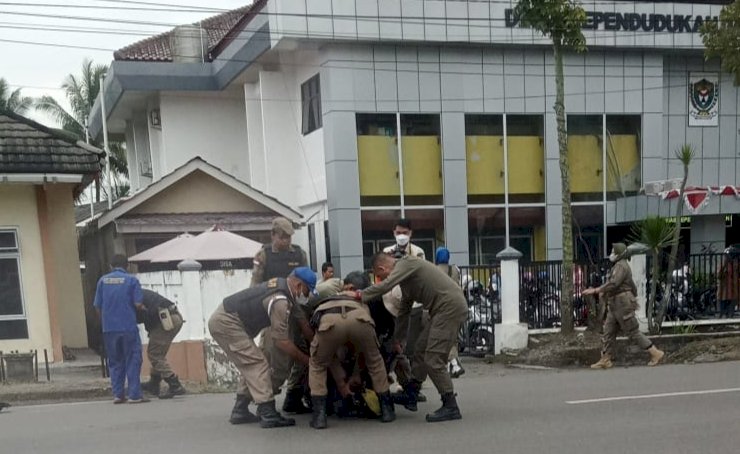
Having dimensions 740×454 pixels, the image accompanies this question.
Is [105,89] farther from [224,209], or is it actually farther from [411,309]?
[411,309]

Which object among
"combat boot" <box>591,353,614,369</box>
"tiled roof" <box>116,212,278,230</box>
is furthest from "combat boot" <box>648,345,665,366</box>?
"tiled roof" <box>116,212,278,230</box>

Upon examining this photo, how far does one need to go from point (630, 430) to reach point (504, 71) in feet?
43.7

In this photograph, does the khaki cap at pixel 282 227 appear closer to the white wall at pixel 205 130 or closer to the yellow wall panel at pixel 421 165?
the yellow wall panel at pixel 421 165

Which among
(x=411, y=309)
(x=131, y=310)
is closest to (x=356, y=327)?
(x=411, y=309)

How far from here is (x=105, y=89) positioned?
2356 cm

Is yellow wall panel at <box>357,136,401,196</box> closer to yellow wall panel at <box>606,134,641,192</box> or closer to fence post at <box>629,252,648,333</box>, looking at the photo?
yellow wall panel at <box>606,134,641,192</box>

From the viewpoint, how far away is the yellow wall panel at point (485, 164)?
17438 mm

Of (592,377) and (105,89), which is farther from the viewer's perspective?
(105,89)

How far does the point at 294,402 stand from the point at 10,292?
23.3 ft

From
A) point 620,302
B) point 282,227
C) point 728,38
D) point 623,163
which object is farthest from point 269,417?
point 623,163

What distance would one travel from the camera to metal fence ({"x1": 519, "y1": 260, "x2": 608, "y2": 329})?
423 inches

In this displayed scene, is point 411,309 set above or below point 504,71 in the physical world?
below

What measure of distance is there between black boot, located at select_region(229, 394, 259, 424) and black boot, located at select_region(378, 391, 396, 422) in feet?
4.12

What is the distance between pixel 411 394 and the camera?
20.8 feet
